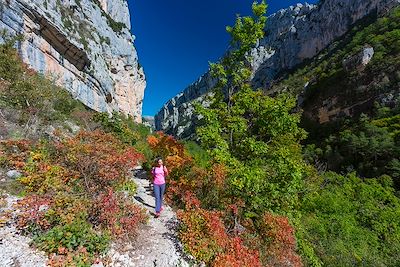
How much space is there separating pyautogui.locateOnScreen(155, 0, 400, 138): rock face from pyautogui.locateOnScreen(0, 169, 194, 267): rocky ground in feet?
227

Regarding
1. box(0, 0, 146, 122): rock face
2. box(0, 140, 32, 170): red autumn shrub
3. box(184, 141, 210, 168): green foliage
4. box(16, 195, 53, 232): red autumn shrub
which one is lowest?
box(16, 195, 53, 232): red autumn shrub

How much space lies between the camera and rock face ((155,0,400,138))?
80137 millimetres

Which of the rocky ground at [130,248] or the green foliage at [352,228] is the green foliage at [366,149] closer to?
the green foliage at [352,228]

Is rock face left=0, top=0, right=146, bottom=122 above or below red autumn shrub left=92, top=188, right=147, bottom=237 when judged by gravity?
above

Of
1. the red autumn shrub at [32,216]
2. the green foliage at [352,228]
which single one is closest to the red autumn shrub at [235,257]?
the red autumn shrub at [32,216]

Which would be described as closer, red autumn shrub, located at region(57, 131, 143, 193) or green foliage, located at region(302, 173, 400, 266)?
red autumn shrub, located at region(57, 131, 143, 193)

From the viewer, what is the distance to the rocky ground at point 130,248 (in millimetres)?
5102

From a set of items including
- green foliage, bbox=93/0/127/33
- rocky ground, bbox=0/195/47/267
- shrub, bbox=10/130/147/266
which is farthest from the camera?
green foliage, bbox=93/0/127/33

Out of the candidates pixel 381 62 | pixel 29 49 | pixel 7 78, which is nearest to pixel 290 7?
pixel 381 62

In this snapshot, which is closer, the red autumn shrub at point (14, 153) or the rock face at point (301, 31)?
the red autumn shrub at point (14, 153)

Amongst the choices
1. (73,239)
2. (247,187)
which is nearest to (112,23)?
(247,187)

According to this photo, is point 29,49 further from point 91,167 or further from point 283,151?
point 283,151

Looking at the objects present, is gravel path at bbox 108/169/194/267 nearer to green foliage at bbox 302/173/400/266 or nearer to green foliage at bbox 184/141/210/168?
green foliage at bbox 184/141/210/168

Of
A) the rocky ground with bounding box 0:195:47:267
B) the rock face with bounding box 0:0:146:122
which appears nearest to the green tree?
the rocky ground with bounding box 0:195:47:267
